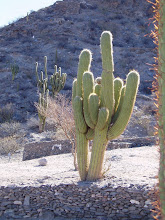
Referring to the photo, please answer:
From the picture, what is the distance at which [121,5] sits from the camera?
1481 inches

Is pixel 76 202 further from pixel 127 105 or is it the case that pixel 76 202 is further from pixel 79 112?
pixel 127 105

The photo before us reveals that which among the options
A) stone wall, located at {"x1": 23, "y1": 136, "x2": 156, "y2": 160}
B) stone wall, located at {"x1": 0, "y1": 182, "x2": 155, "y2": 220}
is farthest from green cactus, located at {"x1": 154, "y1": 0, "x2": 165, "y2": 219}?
stone wall, located at {"x1": 23, "y1": 136, "x2": 156, "y2": 160}

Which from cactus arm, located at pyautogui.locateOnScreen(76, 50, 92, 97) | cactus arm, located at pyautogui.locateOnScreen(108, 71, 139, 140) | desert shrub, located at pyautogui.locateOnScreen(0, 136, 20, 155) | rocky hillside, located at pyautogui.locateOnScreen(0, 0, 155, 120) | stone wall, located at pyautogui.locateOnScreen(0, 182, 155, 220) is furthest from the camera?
rocky hillside, located at pyautogui.locateOnScreen(0, 0, 155, 120)

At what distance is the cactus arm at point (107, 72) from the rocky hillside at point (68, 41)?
14292 mm

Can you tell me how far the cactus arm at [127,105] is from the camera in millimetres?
5945

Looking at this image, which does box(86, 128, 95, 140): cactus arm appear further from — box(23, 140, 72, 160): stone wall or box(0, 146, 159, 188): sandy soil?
box(23, 140, 72, 160): stone wall

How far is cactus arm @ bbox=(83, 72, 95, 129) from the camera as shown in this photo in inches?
248

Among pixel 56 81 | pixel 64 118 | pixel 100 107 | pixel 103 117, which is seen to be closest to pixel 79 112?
pixel 100 107

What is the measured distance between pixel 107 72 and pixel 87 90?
0.57 m

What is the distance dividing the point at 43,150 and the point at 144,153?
4.21m

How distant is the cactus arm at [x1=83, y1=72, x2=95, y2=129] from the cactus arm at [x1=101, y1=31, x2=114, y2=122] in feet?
0.96

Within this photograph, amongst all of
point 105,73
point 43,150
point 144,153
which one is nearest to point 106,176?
point 105,73

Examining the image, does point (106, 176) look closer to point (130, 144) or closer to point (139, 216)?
point (139, 216)

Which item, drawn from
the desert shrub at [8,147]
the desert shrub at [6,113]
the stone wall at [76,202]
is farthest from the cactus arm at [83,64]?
the desert shrub at [6,113]
